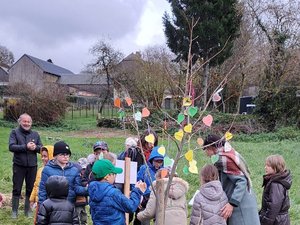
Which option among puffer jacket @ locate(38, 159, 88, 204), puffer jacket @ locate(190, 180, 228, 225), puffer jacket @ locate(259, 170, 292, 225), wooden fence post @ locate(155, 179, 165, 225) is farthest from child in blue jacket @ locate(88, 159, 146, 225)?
puffer jacket @ locate(259, 170, 292, 225)

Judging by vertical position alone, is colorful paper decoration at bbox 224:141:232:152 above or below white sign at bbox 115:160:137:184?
above

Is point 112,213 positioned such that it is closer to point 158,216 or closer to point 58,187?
point 58,187

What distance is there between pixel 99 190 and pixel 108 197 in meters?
0.10

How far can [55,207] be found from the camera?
3.70 meters

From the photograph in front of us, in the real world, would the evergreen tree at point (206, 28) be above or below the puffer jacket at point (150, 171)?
above

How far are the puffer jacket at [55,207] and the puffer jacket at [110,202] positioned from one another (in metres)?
0.25

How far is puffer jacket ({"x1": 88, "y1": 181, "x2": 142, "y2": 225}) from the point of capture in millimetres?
3582

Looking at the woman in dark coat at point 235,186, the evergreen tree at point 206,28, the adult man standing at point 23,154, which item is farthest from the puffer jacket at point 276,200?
the evergreen tree at point 206,28

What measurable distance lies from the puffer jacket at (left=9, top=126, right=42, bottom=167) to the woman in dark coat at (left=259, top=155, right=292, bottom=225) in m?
3.46

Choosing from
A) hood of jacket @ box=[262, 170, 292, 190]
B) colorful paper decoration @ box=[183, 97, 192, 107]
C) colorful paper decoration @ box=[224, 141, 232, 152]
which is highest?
colorful paper decoration @ box=[183, 97, 192, 107]

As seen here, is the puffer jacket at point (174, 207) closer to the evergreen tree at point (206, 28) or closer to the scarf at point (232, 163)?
the scarf at point (232, 163)

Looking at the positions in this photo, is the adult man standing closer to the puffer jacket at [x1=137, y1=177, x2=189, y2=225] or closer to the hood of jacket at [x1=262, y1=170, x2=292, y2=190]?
the puffer jacket at [x1=137, y1=177, x2=189, y2=225]

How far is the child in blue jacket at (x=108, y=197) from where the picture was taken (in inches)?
141

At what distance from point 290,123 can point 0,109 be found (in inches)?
819
